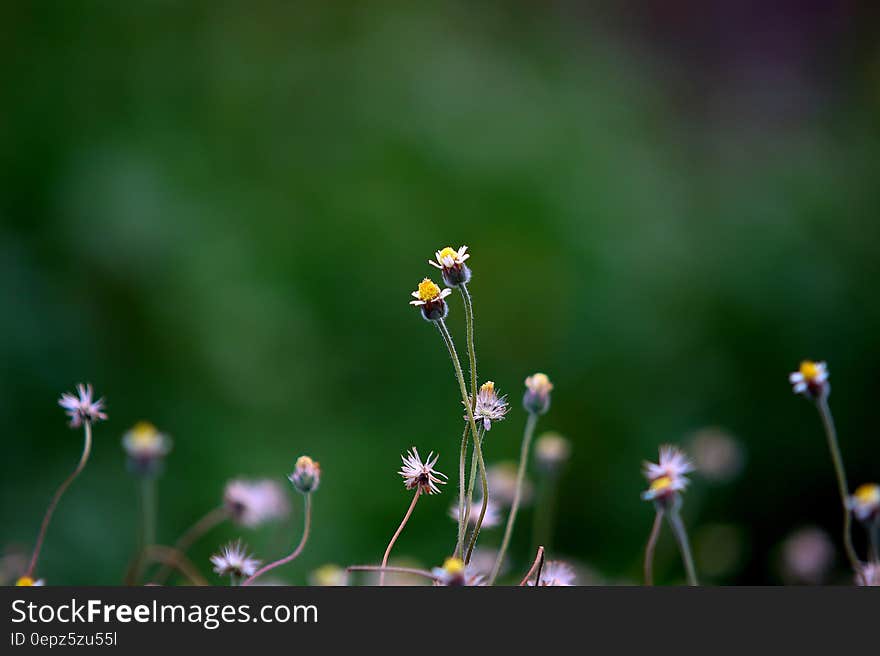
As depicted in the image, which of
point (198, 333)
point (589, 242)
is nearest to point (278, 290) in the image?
point (198, 333)

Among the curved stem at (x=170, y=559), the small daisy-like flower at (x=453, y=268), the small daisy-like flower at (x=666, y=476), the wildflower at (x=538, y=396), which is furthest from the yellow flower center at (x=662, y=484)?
the curved stem at (x=170, y=559)

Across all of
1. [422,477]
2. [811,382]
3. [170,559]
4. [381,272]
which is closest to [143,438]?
[170,559]

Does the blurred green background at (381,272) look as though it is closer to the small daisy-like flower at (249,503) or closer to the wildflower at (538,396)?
the small daisy-like flower at (249,503)

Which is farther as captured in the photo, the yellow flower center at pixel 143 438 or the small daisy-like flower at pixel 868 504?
the yellow flower center at pixel 143 438

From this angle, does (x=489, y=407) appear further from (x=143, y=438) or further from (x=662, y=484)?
(x=143, y=438)

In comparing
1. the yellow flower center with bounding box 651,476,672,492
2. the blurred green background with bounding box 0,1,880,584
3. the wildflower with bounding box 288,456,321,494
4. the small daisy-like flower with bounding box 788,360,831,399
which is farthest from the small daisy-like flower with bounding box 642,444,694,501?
the blurred green background with bounding box 0,1,880,584
